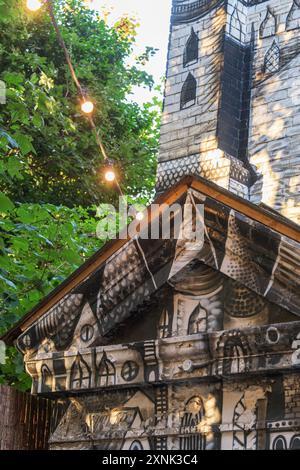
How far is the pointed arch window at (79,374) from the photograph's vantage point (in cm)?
672

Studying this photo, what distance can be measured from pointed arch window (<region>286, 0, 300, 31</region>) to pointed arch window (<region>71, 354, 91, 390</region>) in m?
8.57

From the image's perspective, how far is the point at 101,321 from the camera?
22.2 ft

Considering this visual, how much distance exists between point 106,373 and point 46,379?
58cm

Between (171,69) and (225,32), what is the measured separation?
1217 mm

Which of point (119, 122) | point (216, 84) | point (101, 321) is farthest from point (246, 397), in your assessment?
point (119, 122)

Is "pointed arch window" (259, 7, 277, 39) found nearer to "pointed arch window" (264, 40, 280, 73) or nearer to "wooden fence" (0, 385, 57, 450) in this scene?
"pointed arch window" (264, 40, 280, 73)

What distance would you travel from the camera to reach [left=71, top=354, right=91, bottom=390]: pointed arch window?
672cm

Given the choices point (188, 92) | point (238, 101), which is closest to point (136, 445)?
point (238, 101)

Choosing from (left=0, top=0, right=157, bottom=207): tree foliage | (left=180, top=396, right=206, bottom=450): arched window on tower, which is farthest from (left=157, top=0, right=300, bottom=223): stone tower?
(left=180, top=396, right=206, bottom=450): arched window on tower

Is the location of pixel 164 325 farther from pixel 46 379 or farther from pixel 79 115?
pixel 79 115

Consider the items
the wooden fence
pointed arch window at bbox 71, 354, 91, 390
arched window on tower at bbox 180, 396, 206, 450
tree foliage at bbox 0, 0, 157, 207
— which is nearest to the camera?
arched window on tower at bbox 180, 396, 206, 450

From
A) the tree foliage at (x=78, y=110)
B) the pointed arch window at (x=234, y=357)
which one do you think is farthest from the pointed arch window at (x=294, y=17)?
the pointed arch window at (x=234, y=357)

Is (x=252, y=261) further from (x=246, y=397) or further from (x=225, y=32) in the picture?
(x=225, y=32)

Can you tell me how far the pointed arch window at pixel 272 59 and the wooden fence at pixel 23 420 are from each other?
7.83 meters
